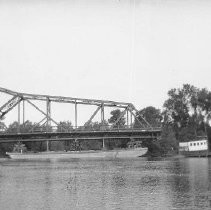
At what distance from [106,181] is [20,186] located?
8121 mm

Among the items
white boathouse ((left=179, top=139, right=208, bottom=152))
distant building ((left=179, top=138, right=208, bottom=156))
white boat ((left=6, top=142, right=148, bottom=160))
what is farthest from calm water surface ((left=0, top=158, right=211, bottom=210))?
white boat ((left=6, top=142, right=148, bottom=160))

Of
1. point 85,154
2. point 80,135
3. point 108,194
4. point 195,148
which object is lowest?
point 108,194

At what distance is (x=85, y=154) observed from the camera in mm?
156750

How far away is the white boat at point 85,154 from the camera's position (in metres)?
146

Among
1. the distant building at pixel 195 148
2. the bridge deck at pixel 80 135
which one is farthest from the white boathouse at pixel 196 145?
the bridge deck at pixel 80 135

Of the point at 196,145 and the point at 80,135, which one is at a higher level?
the point at 80,135

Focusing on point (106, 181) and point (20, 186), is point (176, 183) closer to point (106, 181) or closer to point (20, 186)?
point (106, 181)

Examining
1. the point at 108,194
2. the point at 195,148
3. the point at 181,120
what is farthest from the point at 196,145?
the point at 108,194

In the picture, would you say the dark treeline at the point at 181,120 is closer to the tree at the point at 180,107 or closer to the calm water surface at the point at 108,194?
the tree at the point at 180,107

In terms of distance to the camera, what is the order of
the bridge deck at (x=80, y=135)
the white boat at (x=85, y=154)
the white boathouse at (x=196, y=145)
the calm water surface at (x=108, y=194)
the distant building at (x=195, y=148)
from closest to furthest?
the calm water surface at (x=108, y=194), the distant building at (x=195, y=148), the white boathouse at (x=196, y=145), the bridge deck at (x=80, y=135), the white boat at (x=85, y=154)

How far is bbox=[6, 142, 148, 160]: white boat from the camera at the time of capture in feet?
479

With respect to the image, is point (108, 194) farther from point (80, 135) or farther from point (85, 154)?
point (85, 154)

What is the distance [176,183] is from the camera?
143ft

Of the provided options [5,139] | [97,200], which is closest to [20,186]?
[97,200]
